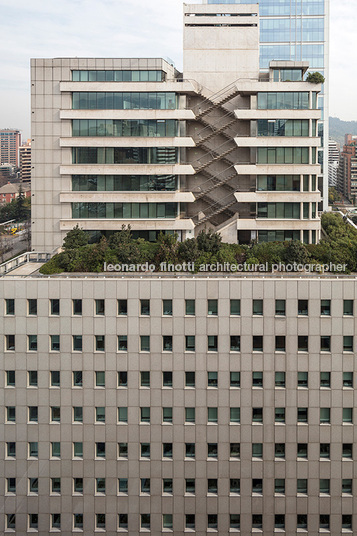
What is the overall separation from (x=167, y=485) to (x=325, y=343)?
569 inches

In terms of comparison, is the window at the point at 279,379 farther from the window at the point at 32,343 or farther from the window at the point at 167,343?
the window at the point at 32,343

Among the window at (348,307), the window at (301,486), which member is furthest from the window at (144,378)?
the window at (348,307)

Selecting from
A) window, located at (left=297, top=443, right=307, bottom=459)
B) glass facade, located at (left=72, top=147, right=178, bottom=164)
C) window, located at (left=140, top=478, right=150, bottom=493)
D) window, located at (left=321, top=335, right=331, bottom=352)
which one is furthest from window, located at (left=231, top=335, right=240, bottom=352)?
glass facade, located at (left=72, top=147, right=178, bottom=164)

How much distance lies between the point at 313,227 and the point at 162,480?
29.2m

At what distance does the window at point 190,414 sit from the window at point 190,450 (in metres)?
1.73

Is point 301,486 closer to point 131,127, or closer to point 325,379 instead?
point 325,379

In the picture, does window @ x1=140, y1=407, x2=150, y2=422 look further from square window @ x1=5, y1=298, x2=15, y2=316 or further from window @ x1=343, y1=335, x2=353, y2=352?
window @ x1=343, y1=335, x2=353, y2=352

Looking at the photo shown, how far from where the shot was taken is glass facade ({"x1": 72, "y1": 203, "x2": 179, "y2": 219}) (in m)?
54.5

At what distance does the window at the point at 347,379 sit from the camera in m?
37.2

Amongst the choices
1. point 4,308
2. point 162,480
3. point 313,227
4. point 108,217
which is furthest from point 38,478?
point 313,227

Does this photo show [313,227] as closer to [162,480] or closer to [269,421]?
[269,421]

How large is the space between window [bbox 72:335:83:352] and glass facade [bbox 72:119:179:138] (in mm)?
23392

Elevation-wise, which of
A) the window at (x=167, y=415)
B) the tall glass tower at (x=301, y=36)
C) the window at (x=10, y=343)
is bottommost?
the window at (x=167, y=415)

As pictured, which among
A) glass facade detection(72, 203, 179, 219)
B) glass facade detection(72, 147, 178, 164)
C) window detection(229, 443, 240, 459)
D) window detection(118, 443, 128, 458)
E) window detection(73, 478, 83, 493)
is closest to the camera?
window detection(229, 443, 240, 459)
